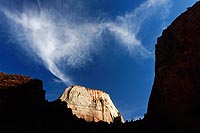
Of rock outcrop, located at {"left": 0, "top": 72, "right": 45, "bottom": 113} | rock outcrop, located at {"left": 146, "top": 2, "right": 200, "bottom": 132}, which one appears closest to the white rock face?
rock outcrop, located at {"left": 0, "top": 72, "right": 45, "bottom": 113}

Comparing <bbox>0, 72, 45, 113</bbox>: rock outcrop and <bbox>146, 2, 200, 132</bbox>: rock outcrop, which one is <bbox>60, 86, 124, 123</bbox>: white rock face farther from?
<bbox>146, 2, 200, 132</bbox>: rock outcrop

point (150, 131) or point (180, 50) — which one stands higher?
point (180, 50)

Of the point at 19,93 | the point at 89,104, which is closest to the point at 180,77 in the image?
the point at 19,93

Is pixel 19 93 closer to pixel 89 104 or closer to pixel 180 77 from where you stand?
pixel 180 77

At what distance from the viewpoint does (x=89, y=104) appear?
77.7 metres

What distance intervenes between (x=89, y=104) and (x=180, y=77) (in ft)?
173

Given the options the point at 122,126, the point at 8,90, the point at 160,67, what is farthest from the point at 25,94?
the point at 160,67

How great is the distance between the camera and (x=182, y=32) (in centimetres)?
2983

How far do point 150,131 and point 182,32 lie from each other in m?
13.8

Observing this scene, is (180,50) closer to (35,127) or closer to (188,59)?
(188,59)

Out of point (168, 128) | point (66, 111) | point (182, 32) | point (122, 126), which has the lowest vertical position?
point (168, 128)

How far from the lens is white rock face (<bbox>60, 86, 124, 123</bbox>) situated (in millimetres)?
74600

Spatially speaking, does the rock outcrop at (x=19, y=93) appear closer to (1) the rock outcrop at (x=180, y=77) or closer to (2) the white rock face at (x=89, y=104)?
(1) the rock outcrop at (x=180, y=77)

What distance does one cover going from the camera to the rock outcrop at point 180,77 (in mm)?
26236
